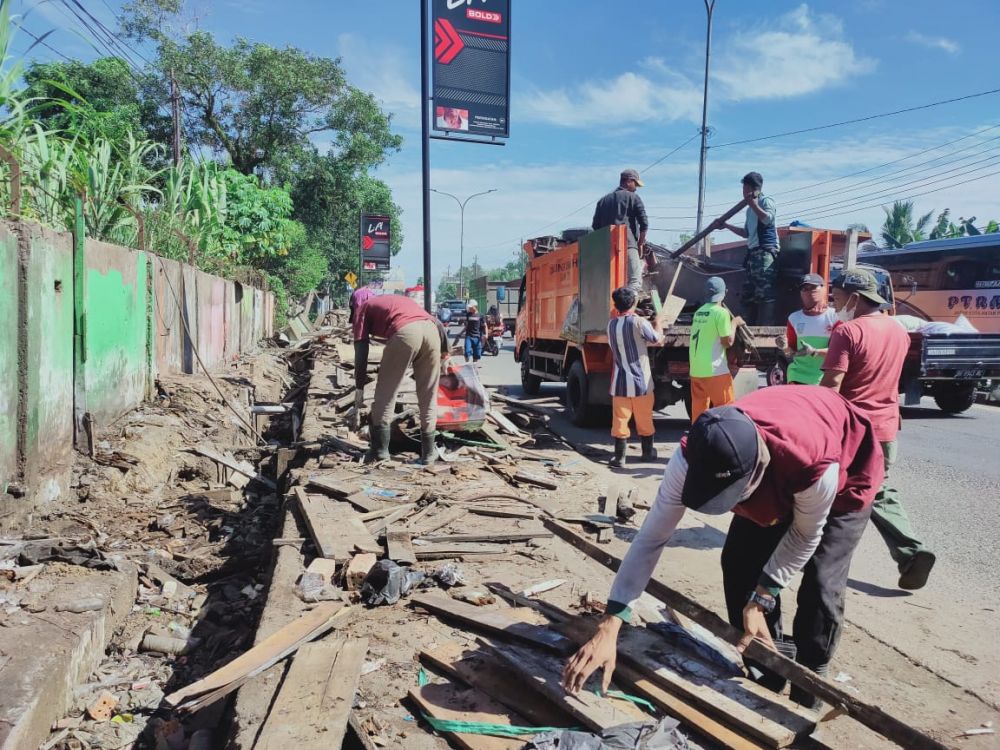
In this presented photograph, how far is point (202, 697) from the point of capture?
2574 mm

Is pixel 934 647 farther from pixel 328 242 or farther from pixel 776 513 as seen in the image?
pixel 328 242

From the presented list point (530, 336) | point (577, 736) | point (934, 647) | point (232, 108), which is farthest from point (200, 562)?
point (232, 108)

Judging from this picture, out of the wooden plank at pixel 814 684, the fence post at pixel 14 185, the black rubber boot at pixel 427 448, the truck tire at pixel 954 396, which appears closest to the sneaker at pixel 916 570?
the wooden plank at pixel 814 684

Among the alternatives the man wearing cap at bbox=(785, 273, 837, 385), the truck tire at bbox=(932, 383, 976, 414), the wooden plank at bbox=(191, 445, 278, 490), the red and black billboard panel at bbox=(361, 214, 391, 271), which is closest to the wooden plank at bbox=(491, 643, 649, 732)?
the man wearing cap at bbox=(785, 273, 837, 385)

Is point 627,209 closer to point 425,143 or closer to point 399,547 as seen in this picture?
point 425,143

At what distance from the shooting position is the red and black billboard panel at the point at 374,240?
90.4 ft

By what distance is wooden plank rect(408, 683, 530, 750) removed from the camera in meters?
2.35

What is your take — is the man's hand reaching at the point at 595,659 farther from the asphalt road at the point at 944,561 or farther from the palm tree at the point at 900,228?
the palm tree at the point at 900,228

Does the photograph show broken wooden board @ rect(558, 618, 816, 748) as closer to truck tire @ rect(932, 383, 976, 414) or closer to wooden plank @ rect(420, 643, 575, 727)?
wooden plank @ rect(420, 643, 575, 727)

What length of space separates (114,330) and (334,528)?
3864mm

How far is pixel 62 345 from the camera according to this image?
18.0ft

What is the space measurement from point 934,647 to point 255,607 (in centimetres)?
382

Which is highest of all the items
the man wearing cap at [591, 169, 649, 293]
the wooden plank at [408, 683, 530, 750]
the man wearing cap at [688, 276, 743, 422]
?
the man wearing cap at [591, 169, 649, 293]

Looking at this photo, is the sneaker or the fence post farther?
the fence post
